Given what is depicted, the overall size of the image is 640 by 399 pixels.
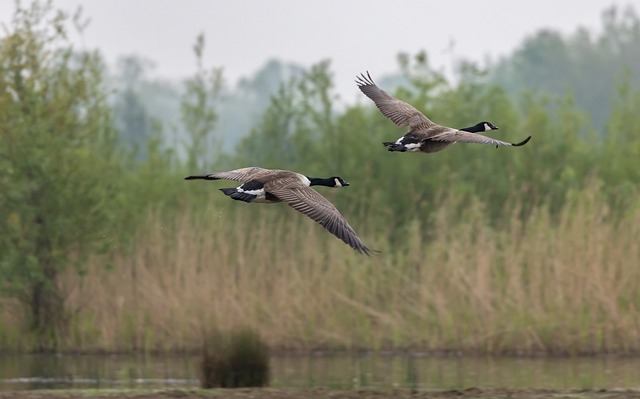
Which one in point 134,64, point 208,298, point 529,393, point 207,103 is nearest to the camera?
point 529,393

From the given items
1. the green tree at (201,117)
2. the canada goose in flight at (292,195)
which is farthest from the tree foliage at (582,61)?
the canada goose in flight at (292,195)

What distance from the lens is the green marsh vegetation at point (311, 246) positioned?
61.5 feet

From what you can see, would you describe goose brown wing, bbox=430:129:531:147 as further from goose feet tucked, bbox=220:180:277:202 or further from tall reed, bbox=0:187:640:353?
tall reed, bbox=0:187:640:353

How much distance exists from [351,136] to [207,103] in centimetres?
330

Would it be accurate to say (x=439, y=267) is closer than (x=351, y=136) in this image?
Yes

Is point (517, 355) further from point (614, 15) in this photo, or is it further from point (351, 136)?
point (614, 15)

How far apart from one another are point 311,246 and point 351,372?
10.5 ft

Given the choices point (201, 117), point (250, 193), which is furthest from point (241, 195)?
point (201, 117)

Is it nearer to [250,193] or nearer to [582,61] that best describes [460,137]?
[250,193]

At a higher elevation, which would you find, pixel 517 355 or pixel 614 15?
pixel 614 15

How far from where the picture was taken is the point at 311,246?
65.4ft

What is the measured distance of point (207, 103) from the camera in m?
26.5

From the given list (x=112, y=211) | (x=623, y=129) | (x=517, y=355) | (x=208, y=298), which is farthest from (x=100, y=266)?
(x=623, y=129)

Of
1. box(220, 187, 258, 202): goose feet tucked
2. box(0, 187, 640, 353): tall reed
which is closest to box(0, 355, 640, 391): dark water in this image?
box(0, 187, 640, 353): tall reed
